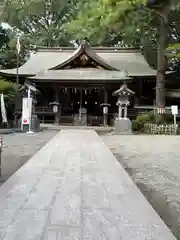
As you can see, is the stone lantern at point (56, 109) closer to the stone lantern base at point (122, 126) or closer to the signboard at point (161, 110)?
the stone lantern base at point (122, 126)

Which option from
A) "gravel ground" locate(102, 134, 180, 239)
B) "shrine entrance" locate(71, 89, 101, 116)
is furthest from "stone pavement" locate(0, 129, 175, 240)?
"shrine entrance" locate(71, 89, 101, 116)

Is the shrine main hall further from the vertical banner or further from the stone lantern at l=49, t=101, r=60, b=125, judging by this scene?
the vertical banner

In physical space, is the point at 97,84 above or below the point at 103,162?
above

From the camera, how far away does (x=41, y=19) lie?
44.3m

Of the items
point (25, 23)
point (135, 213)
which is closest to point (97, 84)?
point (25, 23)

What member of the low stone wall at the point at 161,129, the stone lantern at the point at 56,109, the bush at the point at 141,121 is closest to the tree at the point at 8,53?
the stone lantern at the point at 56,109

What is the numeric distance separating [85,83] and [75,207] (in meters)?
23.2

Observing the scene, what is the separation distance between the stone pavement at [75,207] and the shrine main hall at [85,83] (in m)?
19.7

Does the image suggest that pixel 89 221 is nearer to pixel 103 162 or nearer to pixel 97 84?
pixel 103 162

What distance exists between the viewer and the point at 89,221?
405cm

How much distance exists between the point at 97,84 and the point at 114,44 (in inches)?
571

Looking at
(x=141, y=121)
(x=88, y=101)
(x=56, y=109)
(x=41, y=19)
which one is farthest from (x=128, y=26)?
(x=41, y=19)

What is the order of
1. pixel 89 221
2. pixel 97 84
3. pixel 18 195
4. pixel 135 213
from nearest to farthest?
pixel 89 221
pixel 135 213
pixel 18 195
pixel 97 84

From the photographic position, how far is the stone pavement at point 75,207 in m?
3.65
